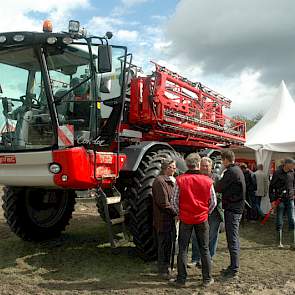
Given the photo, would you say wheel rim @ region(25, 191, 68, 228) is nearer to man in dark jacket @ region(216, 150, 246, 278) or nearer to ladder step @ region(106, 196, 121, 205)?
ladder step @ region(106, 196, 121, 205)

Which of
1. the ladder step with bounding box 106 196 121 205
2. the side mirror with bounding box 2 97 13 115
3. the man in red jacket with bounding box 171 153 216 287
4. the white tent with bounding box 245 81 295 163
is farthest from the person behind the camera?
the white tent with bounding box 245 81 295 163

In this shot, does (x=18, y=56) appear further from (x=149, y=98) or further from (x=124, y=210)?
(x=124, y=210)

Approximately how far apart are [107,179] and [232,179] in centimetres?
165

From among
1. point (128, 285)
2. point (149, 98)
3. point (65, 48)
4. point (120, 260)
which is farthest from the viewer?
point (149, 98)

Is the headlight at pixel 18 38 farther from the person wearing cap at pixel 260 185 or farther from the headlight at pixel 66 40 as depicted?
the person wearing cap at pixel 260 185

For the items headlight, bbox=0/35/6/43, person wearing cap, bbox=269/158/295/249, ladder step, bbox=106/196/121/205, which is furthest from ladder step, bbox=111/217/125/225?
person wearing cap, bbox=269/158/295/249

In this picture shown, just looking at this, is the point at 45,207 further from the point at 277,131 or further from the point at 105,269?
the point at 277,131

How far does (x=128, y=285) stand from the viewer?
4746mm

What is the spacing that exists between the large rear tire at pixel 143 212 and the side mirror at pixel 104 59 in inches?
63.5

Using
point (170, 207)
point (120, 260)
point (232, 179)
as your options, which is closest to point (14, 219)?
point (120, 260)

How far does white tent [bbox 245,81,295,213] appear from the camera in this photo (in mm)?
10195

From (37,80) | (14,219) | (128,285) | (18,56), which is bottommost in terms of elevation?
(128,285)

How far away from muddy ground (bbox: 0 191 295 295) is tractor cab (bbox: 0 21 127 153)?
1639 mm

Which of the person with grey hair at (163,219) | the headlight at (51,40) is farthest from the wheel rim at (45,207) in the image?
the headlight at (51,40)
